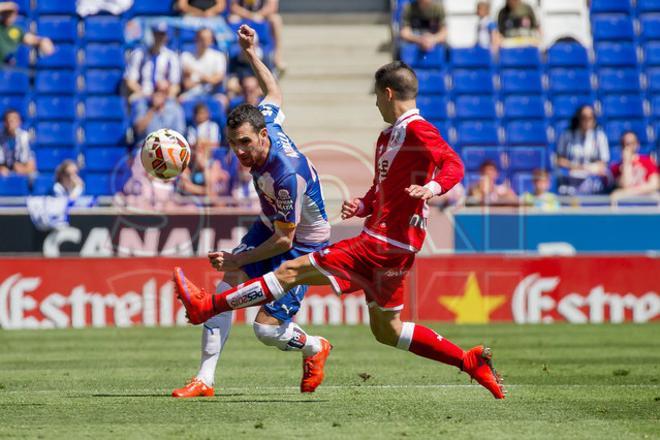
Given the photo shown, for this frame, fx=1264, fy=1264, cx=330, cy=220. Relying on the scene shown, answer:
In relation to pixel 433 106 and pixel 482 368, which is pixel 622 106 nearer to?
pixel 433 106

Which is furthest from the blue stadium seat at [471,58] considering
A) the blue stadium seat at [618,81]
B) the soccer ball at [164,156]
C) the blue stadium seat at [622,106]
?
the soccer ball at [164,156]

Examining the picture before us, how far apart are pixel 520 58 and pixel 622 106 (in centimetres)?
188

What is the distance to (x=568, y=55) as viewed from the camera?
21.6 m

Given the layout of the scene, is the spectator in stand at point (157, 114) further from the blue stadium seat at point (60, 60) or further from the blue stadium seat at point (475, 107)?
the blue stadium seat at point (475, 107)

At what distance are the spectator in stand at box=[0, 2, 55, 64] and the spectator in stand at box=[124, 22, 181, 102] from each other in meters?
1.83

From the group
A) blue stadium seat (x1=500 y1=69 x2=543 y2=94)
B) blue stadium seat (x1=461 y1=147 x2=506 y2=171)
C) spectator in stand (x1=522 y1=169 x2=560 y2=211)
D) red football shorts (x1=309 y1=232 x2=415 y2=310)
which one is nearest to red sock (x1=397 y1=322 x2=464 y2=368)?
red football shorts (x1=309 y1=232 x2=415 y2=310)

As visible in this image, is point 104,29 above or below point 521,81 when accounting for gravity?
above

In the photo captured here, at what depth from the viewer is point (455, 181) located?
27.1ft

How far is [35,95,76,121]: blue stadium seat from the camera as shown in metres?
20.2

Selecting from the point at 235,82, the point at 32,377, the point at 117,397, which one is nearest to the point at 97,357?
the point at 32,377

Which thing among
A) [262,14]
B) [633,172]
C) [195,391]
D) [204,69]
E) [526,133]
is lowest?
[195,391]

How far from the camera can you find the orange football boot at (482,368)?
876 cm

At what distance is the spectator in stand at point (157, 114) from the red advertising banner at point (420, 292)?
2.91 metres

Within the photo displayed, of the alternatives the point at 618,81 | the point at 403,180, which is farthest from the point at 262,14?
the point at 403,180
